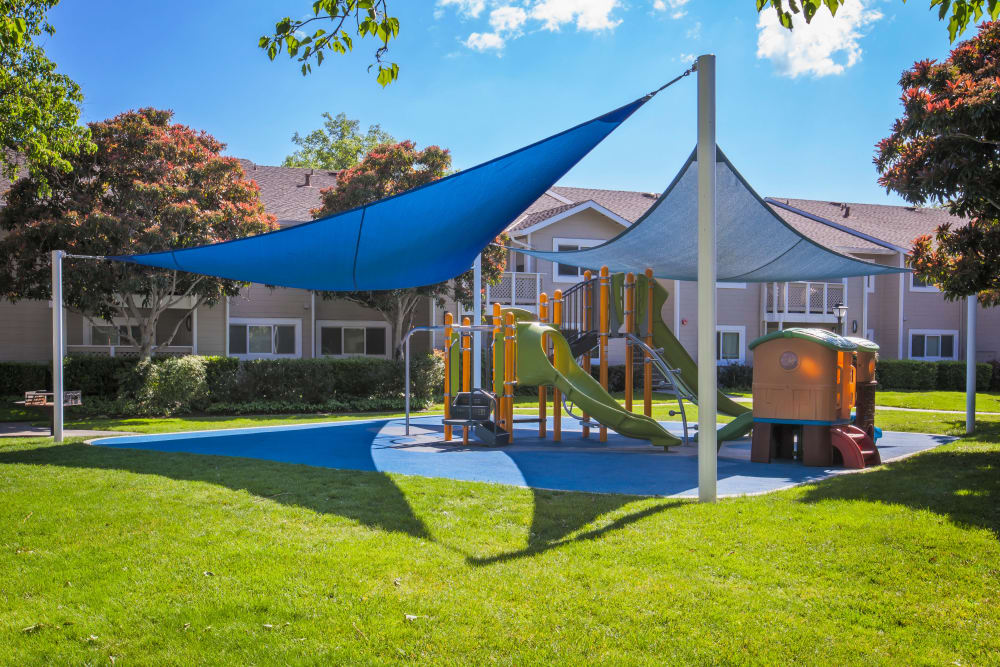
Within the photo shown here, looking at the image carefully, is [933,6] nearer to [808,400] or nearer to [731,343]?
[808,400]

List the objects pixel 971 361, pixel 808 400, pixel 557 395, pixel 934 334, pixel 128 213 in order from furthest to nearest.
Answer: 1. pixel 934 334
2. pixel 128 213
3. pixel 557 395
4. pixel 971 361
5. pixel 808 400

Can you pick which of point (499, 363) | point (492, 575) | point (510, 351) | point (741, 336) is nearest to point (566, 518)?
point (492, 575)

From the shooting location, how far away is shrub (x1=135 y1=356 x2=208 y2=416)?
44.2 ft

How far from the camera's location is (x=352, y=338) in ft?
65.7

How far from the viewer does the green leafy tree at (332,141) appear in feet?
125

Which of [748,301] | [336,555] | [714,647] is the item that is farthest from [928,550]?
[748,301]

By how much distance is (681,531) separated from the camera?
15.7 ft

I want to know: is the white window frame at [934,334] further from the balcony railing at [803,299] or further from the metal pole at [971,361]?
the metal pole at [971,361]

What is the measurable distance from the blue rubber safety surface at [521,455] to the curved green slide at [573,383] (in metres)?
0.31

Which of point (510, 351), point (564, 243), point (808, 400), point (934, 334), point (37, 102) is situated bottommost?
point (808, 400)

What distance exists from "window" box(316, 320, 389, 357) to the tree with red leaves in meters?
14.4

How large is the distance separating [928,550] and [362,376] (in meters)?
12.8

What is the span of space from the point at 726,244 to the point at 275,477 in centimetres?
659

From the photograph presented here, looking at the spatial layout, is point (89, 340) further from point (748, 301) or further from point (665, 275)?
point (748, 301)
